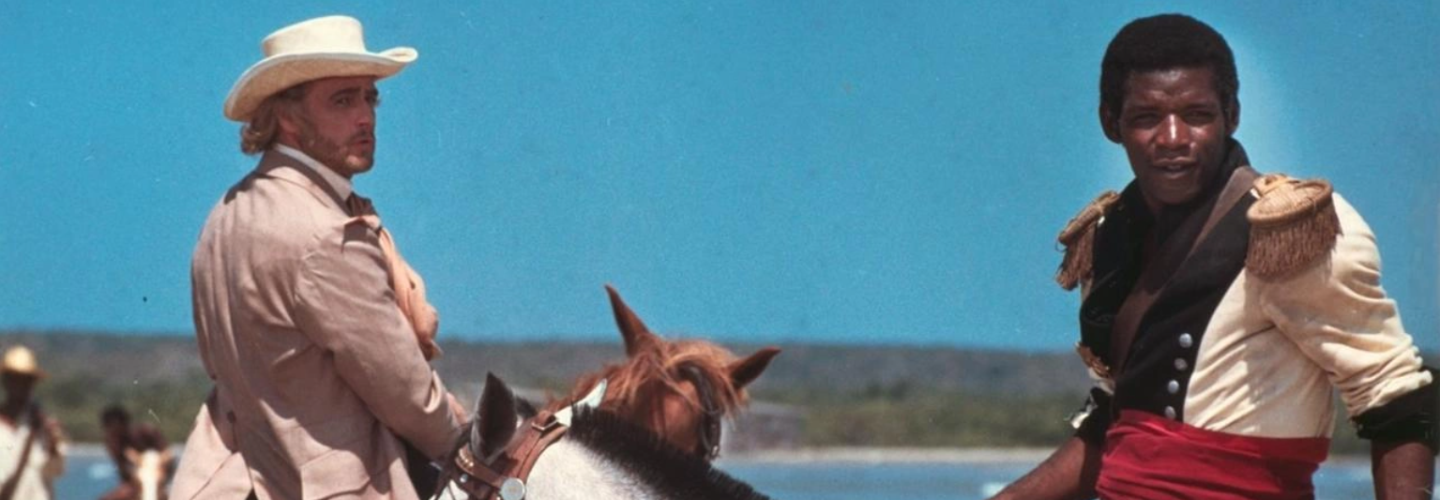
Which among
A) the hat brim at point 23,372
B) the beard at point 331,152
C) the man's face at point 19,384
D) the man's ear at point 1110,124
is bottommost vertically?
the man's face at point 19,384

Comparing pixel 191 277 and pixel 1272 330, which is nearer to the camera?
pixel 1272 330

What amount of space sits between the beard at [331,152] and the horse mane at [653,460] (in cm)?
83

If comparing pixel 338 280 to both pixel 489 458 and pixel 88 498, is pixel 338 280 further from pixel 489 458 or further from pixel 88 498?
pixel 88 498

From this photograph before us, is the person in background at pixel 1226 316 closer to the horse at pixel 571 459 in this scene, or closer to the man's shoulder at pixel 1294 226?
the man's shoulder at pixel 1294 226

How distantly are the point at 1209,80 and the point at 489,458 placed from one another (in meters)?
1.42

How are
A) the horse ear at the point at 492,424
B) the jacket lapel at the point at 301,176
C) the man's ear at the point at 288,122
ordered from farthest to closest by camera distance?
the man's ear at the point at 288,122, the jacket lapel at the point at 301,176, the horse ear at the point at 492,424

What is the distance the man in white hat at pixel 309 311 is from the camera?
4.34 meters

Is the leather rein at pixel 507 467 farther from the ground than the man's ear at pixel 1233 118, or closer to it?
closer to it

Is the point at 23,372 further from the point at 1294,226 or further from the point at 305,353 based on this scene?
the point at 1294,226

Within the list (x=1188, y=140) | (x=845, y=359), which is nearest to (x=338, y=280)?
(x=1188, y=140)

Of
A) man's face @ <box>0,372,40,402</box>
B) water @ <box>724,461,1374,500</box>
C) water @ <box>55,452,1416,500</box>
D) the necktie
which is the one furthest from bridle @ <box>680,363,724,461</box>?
water @ <box>55,452,1416,500</box>

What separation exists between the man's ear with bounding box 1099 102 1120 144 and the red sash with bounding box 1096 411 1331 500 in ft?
1.69

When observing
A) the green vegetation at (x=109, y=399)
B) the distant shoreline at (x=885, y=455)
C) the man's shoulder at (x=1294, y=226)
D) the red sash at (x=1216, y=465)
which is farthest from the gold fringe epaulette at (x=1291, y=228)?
the green vegetation at (x=109, y=399)

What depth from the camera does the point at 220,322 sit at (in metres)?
4.48
